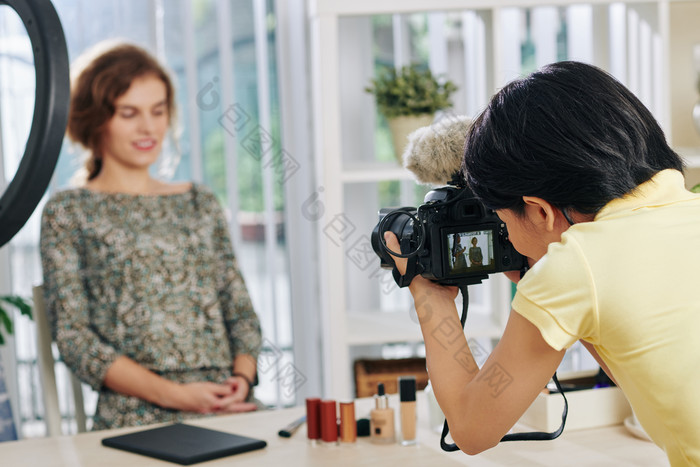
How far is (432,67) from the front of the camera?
2.73 m

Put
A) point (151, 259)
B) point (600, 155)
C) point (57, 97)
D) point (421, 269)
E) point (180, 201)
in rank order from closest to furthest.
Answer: point (600, 155) < point (57, 97) < point (421, 269) < point (151, 259) < point (180, 201)

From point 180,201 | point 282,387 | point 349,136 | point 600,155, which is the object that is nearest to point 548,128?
point 600,155

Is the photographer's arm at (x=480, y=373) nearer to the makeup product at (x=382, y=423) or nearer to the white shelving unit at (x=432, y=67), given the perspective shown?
the makeup product at (x=382, y=423)

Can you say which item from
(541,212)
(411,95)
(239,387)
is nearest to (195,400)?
(239,387)

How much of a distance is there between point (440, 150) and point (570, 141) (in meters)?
0.31

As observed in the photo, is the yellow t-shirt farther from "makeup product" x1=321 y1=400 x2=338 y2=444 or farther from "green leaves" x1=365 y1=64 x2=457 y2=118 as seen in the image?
"green leaves" x1=365 y1=64 x2=457 y2=118

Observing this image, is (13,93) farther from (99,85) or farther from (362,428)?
(362,428)

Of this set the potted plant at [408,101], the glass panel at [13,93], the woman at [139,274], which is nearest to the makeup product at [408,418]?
the woman at [139,274]

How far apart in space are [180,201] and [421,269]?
1187 mm

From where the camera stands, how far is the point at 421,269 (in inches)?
46.3

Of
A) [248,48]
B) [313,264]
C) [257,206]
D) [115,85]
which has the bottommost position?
[313,264]

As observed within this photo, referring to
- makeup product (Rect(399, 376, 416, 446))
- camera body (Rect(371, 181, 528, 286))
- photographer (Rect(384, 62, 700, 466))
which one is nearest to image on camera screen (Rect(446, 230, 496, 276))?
camera body (Rect(371, 181, 528, 286))

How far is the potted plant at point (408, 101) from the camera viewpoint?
2.15m

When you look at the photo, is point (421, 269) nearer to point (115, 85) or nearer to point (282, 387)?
point (115, 85)
